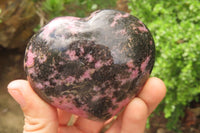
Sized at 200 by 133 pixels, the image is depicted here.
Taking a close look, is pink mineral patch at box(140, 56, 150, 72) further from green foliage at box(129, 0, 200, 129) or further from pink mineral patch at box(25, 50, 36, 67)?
green foliage at box(129, 0, 200, 129)

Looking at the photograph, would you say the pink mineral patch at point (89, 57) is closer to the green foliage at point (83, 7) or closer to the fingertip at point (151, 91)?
the fingertip at point (151, 91)

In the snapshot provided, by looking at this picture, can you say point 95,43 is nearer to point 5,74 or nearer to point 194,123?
point 194,123

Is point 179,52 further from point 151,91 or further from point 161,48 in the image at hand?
point 151,91

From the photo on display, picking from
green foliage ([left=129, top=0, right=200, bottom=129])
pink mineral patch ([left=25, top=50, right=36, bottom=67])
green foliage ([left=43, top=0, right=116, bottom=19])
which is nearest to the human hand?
pink mineral patch ([left=25, top=50, right=36, bottom=67])

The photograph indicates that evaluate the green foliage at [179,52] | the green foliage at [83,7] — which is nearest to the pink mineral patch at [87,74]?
the green foliage at [179,52]

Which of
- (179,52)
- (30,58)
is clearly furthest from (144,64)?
(179,52)
